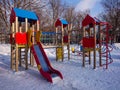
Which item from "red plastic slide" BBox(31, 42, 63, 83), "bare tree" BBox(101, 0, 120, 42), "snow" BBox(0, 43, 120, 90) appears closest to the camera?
"snow" BBox(0, 43, 120, 90)

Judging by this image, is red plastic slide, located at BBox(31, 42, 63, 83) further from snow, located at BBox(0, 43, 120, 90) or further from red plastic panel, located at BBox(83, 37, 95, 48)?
red plastic panel, located at BBox(83, 37, 95, 48)

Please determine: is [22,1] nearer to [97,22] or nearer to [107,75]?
[97,22]

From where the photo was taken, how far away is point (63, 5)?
4691cm

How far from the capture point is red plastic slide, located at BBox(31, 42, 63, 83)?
26.7 ft

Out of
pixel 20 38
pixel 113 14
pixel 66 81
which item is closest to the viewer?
pixel 66 81

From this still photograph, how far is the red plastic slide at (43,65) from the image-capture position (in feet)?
26.7

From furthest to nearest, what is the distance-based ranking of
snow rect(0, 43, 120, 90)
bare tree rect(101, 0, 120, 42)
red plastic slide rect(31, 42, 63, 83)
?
bare tree rect(101, 0, 120, 42) → red plastic slide rect(31, 42, 63, 83) → snow rect(0, 43, 120, 90)

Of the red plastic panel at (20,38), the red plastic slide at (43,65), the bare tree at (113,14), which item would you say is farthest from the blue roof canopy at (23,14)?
the bare tree at (113,14)

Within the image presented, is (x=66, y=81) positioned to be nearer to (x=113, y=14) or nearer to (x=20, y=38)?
(x=20, y=38)

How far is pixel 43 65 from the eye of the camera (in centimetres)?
909

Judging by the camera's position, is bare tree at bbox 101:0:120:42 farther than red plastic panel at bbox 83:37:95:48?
Yes

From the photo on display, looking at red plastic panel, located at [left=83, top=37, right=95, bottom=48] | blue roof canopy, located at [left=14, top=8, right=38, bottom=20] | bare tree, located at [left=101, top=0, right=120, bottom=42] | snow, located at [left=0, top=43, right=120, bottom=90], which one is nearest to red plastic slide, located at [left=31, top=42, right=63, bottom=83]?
snow, located at [left=0, top=43, right=120, bottom=90]

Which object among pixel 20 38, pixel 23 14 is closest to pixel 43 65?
pixel 20 38

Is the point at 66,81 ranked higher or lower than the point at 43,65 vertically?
lower
